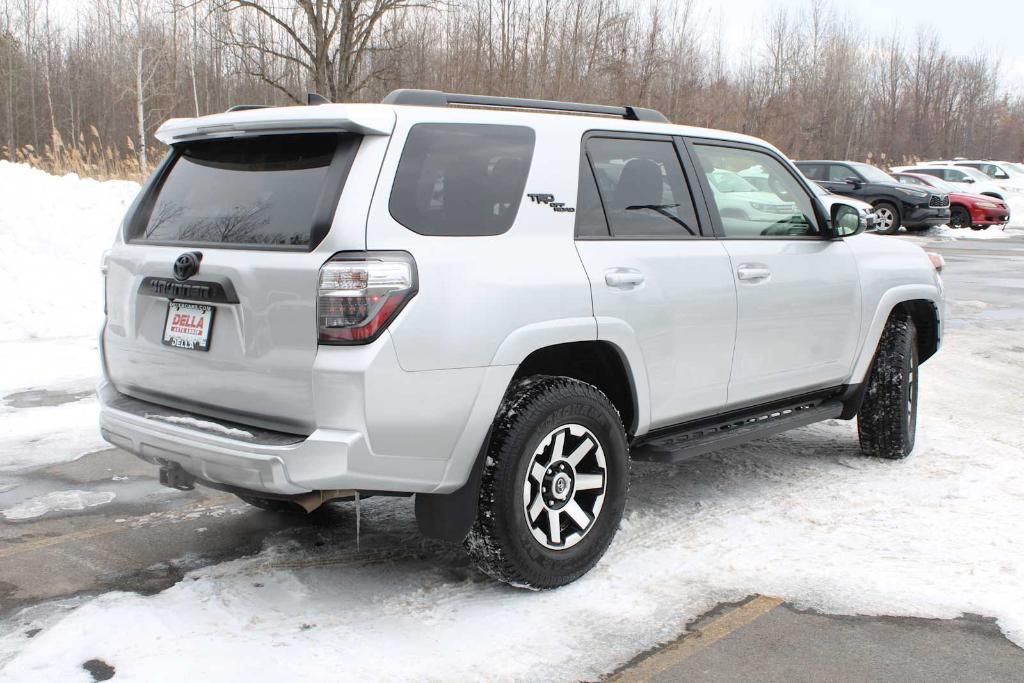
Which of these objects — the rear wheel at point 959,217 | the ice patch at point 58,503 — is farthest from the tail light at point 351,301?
the rear wheel at point 959,217

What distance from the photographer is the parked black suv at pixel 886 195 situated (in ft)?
74.4

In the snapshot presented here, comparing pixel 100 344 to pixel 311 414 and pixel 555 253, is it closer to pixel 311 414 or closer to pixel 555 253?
pixel 311 414

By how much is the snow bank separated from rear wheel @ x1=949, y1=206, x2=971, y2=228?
21.6m

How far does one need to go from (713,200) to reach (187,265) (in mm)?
2418

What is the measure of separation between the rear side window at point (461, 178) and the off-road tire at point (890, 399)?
291 cm

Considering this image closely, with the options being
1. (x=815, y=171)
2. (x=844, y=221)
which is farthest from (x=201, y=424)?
(x=815, y=171)

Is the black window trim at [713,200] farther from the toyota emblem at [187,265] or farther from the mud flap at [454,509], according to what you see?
the toyota emblem at [187,265]

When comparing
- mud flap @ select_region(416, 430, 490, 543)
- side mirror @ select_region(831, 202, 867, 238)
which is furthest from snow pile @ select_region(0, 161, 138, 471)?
side mirror @ select_region(831, 202, 867, 238)

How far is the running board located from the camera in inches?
167

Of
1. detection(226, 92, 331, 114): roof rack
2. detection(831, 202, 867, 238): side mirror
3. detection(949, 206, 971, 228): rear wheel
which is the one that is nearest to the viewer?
detection(226, 92, 331, 114): roof rack

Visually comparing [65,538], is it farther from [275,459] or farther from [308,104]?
[308,104]

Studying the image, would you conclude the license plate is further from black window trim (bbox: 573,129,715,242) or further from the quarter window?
the quarter window

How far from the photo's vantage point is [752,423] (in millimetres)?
4723

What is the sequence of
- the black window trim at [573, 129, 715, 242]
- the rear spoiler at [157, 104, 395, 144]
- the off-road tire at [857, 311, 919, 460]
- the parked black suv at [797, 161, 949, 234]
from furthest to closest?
the parked black suv at [797, 161, 949, 234], the off-road tire at [857, 311, 919, 460], the black window trim at [573, 129, 715, 242], the rear spoiler at [157, 104, 395, 144]
